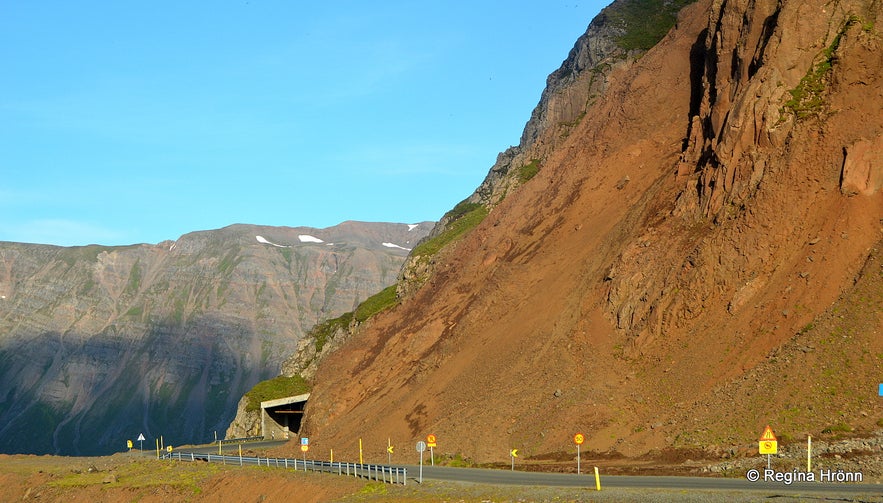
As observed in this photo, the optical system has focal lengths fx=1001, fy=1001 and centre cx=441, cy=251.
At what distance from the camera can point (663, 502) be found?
30.9m

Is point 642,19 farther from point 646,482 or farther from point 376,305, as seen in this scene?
point 646,482

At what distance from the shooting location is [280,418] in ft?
317

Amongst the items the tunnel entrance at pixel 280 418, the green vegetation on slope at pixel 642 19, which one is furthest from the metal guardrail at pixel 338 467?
the green vegetation on slope at pixel 642 19

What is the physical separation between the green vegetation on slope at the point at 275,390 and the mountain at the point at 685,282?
1442 cm

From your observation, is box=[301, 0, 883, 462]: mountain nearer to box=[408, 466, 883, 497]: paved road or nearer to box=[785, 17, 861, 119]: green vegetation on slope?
box=[785, 17, 861, 119]: green vegetation on slope

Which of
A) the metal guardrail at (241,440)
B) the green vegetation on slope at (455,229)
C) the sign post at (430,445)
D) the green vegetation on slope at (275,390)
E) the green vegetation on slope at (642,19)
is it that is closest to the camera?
the sign post at (430,445)

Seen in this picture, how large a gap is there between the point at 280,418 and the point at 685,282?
52046 mm

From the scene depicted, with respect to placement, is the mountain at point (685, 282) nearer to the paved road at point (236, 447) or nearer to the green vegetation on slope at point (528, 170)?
the paved road at point (236, 447)

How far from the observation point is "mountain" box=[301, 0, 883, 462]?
4769 cm

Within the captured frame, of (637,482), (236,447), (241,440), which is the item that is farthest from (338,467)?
(241,440)

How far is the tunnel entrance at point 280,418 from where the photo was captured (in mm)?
92438

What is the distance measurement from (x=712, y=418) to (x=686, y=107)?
3272 centimetres

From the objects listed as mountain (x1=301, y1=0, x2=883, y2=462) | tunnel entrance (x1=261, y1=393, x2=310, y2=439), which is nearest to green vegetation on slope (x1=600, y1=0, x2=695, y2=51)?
mountain (x1=301, y1=0, x2=883, y2=462)

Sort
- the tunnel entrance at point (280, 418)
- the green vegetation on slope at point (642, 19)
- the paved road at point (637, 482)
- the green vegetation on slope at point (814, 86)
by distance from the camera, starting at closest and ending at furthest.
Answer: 1. the paved road at point (637, 482)
2. the green vegetation on slope at point (814, 86)
3. the tunnel entrance at point (280, 418)
4. the green vegetation on slope at point (642, 19)
